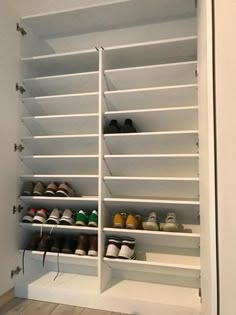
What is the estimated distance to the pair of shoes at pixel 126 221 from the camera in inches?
67.3

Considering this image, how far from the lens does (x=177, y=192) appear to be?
1.81m

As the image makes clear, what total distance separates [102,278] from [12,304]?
2.11 feet

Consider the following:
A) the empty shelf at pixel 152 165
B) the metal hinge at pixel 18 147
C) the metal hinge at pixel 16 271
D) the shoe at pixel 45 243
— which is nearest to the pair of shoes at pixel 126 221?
the empty shelf at pixel 152 165

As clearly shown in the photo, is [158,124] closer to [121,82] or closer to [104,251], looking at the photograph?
[121,82]

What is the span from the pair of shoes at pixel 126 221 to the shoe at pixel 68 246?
0.38 metres

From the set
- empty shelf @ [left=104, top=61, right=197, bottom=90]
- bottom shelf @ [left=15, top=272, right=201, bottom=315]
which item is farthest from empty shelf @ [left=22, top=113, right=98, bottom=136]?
bottom shelf @ [left=15, top=272, right=201, bottom=315]

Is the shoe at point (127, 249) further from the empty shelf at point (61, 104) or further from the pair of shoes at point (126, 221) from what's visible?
the empty shelf at point (61, 104)

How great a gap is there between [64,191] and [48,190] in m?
0.13

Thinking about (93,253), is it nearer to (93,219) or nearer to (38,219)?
(93,219)

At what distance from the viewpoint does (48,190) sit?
1881mm

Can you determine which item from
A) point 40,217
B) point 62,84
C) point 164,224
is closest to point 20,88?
point 62,84

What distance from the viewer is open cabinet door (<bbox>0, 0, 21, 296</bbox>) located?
5.60ft

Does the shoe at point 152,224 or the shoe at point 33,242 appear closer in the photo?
the shoe at point 152,224

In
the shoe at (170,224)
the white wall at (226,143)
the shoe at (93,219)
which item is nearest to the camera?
the white wall at (226,143)
